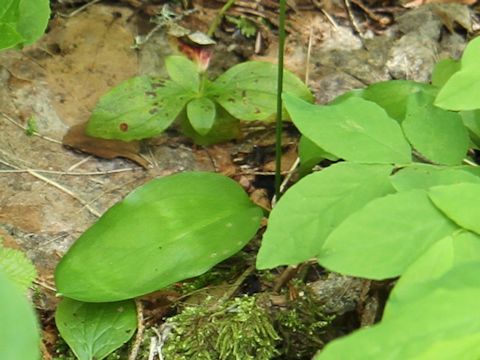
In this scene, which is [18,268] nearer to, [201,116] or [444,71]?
[201,116]

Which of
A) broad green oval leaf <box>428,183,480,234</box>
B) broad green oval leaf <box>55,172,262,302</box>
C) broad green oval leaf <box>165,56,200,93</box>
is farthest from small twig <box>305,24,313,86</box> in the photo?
broad green oval leaf <box>428,183,480,234</box>

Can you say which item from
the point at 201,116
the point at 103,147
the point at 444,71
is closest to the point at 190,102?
the point at 201,116

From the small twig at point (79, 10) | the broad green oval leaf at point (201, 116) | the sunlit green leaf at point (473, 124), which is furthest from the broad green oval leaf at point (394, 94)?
the small twig at point (79, 10)

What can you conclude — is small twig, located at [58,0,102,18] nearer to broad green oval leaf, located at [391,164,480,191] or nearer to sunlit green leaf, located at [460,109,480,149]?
sunlit green leaf, located at [460,109,480,149]

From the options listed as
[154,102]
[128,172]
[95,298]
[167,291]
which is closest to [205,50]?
[154,102]

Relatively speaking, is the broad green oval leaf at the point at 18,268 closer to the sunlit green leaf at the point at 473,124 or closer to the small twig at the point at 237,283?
the small twig at the point at 237,283
